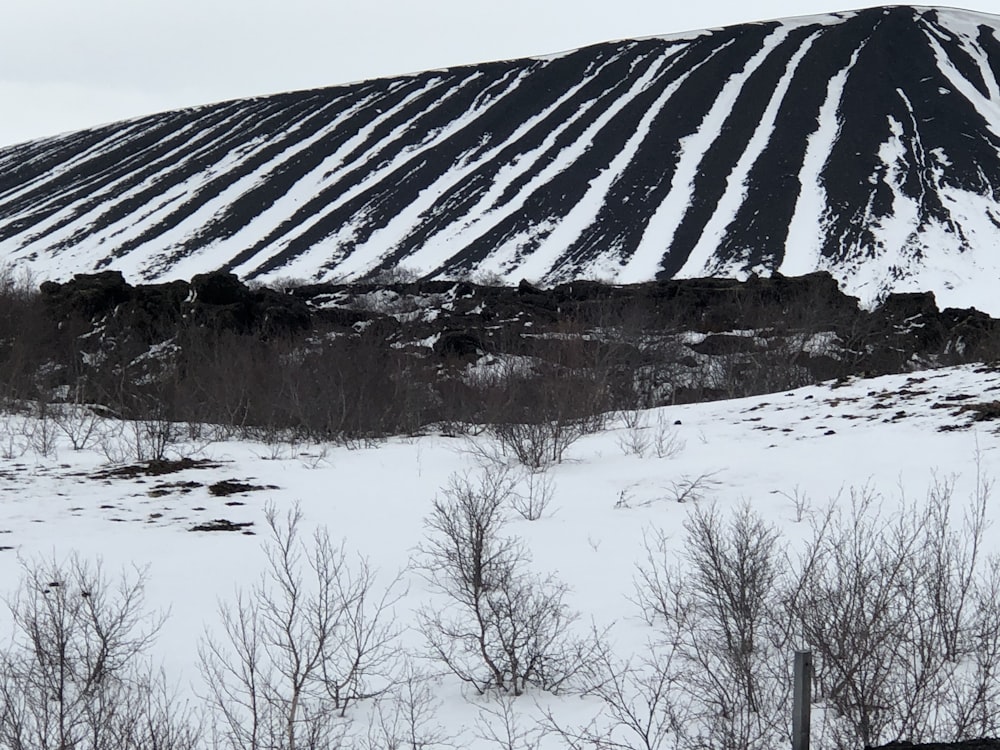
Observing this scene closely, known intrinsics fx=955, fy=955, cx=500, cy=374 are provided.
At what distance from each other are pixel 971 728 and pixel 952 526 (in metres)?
3.85

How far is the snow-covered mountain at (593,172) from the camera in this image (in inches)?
1618

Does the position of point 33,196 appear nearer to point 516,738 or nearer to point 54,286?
point 54,286

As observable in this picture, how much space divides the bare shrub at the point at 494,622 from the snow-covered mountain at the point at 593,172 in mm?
30160

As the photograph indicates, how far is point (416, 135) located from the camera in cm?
6116

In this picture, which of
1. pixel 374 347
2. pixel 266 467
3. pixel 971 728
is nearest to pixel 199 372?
pixel 374 347

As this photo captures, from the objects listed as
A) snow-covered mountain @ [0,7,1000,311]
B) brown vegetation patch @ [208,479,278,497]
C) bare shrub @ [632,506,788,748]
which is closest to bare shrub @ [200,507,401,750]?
bare shrub @ [632,506,788,748]

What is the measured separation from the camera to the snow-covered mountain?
41094 millimetres

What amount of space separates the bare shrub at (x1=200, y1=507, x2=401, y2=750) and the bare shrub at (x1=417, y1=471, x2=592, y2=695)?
0.48 metres

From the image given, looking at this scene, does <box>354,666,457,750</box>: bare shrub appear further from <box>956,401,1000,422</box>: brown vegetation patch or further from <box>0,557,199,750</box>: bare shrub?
<box>956,401,1000,422</box>: brown vegetation patch

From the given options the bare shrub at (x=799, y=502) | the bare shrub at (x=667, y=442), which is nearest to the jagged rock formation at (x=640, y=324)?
the bare shrub at (x=667, y=442)

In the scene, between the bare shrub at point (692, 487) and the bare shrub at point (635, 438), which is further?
the bare shrub at point (635, 438)

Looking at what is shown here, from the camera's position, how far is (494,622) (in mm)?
7691

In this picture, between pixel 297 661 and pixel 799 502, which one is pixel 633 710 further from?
pixel 799 502

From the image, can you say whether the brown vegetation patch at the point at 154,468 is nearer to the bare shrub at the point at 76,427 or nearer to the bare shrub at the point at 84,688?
the bare shrub at the point at 76,427
